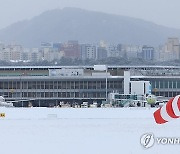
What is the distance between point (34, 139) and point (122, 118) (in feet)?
2.74

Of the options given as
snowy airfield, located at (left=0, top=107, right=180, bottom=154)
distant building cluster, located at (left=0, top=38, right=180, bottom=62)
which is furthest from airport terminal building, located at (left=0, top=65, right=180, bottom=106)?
distant building cluster, located at (left=0, top=38, right=180, bottom=62)

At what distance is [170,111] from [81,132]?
0.89m

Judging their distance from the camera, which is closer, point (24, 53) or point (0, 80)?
point (0, 80)

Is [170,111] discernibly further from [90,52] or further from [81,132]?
[90,52]

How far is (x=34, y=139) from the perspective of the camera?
461cm

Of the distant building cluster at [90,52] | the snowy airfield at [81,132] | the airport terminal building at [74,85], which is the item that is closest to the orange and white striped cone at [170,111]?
the snowy airfield at [81,132]

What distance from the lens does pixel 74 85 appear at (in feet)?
38.2

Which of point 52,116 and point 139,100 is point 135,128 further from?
point 139,100

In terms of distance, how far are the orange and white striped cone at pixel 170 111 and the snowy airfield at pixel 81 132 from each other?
11cm

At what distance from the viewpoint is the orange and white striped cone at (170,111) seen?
411cm

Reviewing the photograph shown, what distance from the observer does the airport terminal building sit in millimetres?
11188

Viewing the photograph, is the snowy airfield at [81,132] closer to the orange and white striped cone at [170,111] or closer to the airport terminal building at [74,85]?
the orange and white striped cone at [170,111]

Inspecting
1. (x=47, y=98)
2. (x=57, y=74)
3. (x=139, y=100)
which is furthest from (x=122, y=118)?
(x=57, y=74)

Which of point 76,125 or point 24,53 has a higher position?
point 24,53
